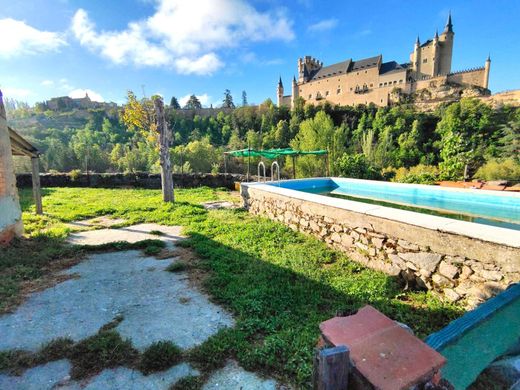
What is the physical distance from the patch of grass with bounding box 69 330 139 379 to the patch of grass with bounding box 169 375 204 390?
0.44 m

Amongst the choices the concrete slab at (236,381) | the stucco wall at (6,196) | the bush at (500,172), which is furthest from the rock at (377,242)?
the bush at (500,172)

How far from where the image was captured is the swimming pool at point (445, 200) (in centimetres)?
464

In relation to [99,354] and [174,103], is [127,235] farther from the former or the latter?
[174,103]

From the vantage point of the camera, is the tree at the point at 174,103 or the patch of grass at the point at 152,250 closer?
the patch of grass at the point at 152,250

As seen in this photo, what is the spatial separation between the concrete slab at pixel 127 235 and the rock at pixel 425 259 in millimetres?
3716

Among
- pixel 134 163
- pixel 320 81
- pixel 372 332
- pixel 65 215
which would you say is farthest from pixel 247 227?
pixel 320 81

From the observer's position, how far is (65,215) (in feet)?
21.0

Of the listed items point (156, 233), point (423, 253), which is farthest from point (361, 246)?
point (156, 233)

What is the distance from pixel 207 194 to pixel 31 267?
6177mm

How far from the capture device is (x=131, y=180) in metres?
11.6

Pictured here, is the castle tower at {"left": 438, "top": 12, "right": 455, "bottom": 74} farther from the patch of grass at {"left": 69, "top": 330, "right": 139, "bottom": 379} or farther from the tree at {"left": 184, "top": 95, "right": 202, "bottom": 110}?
the patch of grass at {"left": 69, "top": 330, "right": 139, "bottom": 379}

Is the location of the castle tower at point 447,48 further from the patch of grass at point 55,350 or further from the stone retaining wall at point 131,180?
the patch of grass at point 55,350

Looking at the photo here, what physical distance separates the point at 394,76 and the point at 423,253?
4893 cm

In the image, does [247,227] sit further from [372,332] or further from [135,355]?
[372,332]
